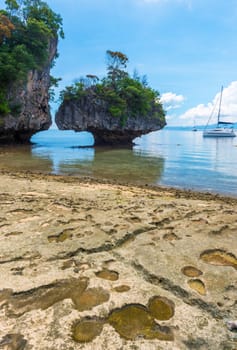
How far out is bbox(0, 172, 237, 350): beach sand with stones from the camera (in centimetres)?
169

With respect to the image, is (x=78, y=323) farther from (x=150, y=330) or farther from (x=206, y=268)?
(x=206, y=268)

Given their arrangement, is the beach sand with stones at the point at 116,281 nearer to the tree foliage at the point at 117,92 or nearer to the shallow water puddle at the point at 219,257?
the shallow water puddle at the point at 219,257

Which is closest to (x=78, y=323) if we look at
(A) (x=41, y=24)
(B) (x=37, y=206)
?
(B) (x=37, y=206)

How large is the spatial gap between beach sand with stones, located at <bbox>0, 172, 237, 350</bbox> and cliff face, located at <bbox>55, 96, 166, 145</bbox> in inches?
1093

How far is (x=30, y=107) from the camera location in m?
25.3

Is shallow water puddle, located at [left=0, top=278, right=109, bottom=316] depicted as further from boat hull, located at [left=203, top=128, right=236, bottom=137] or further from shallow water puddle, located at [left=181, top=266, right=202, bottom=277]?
boat hull, located at [left=203, top=128, right=236, bottom=137]

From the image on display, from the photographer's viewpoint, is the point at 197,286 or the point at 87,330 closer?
the point at 87,330

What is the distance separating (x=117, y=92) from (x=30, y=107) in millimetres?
12529

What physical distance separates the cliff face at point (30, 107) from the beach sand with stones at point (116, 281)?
21.9 m

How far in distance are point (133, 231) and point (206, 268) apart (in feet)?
3.97

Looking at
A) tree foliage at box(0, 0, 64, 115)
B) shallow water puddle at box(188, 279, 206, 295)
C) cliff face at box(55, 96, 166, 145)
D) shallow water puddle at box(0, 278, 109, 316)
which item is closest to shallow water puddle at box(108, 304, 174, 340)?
shallow water puddle at box(0, 278, 109, 316)

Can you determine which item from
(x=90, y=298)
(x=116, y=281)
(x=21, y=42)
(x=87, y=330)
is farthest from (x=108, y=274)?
(x=21, y=42)

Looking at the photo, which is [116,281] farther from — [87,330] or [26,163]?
[26,163]

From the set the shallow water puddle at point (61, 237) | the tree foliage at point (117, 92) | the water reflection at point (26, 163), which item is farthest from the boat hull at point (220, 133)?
the shallow water puddle at point (61, 237)
